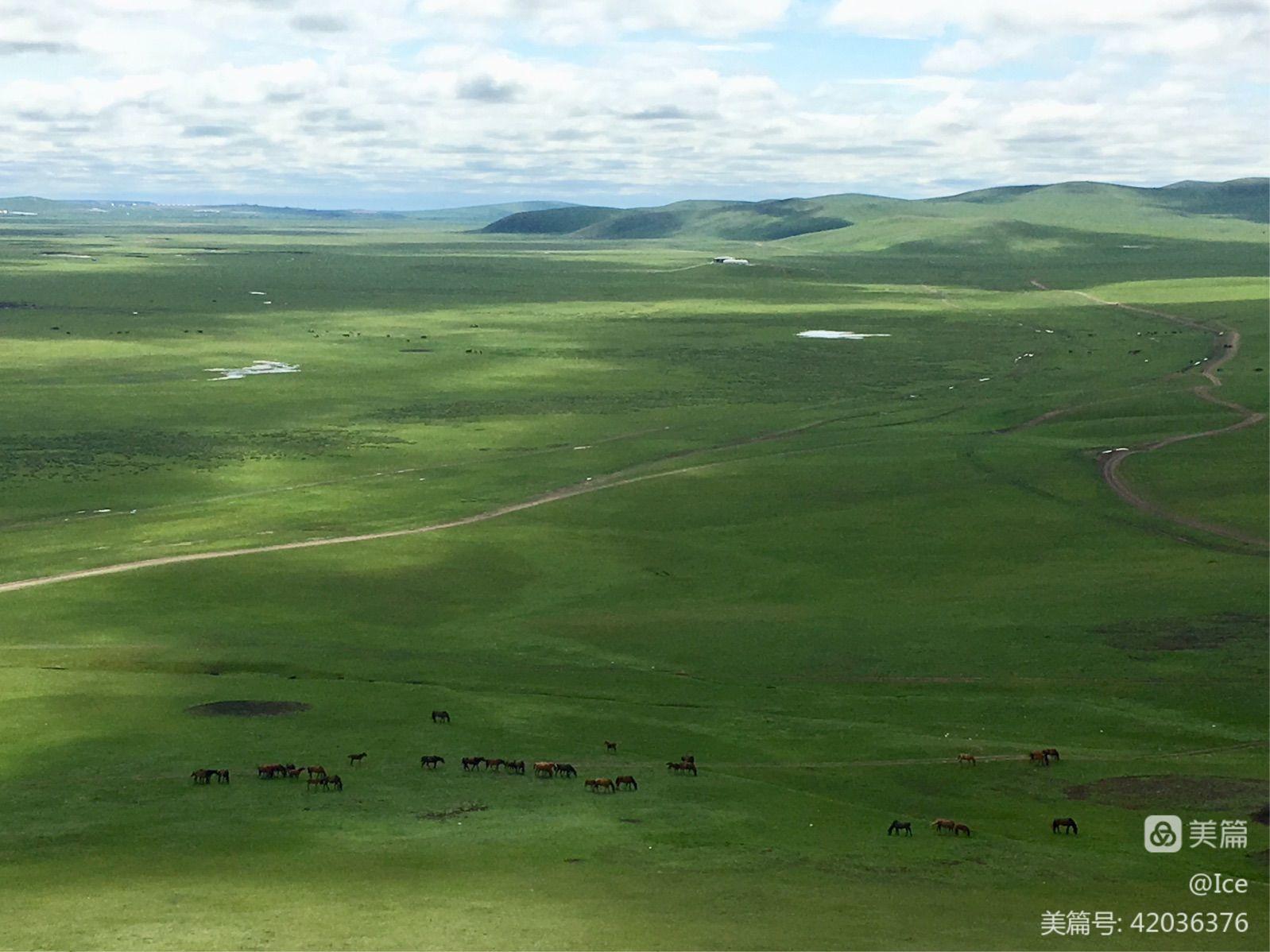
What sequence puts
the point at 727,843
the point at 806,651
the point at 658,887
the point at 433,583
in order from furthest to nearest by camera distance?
the point at 433,583 → the point at 806,651 → the point at 727,843 → the point at 658,887

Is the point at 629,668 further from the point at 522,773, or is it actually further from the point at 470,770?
the point at 470,770

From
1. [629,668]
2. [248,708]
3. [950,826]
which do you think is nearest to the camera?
[950,826]

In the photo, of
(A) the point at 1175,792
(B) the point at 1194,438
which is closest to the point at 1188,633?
(A) the point at 1175,792

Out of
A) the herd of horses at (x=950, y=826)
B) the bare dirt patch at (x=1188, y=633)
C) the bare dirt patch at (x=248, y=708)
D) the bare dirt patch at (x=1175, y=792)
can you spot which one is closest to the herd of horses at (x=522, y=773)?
the herd of horses at (x=950, y=826)

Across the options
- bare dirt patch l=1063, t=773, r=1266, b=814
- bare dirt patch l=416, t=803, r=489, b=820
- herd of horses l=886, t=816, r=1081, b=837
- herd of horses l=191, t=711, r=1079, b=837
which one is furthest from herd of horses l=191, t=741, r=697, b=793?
bare dirt patch l=1063, t=773, r=1266, b=814

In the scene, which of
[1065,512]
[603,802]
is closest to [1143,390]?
[1065,512]

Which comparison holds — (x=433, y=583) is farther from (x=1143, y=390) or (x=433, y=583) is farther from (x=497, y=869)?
(x=1143, y=390)
